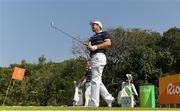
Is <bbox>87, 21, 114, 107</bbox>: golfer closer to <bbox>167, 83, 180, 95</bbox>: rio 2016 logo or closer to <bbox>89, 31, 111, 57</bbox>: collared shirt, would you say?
<bbox>89, 31, 111, 57</bbox>: collared shirt

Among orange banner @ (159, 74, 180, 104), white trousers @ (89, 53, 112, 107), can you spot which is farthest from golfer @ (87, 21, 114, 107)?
orange banner @ (159, 74, 180, 104)

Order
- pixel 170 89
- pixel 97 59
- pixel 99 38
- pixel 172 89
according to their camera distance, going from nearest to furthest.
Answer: pixel 97 59, pixel 99 38, pixel 172 89, pixel 170 89

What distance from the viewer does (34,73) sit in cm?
6575

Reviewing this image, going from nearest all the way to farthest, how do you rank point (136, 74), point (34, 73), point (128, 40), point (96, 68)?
point (96, 68) < point (136, 74) < point (128, 40) < point (34, 73)

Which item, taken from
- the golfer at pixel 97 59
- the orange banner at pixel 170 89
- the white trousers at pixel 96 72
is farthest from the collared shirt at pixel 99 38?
the orange banner at pixel 170 89

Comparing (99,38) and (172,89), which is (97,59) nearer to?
(99,38)

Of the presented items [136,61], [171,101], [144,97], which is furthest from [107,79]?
[144,97]

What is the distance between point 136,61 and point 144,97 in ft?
86.3

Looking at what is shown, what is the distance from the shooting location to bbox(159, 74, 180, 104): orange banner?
26266 mm

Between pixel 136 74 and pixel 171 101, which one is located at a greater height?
pixel 136 74

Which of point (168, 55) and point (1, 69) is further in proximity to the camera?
point (1, 69)

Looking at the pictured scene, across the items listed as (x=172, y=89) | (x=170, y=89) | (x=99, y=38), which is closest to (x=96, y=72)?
(x=99, y=38)

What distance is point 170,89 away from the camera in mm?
27000

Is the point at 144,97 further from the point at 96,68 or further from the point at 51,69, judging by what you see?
the point at 51,69
